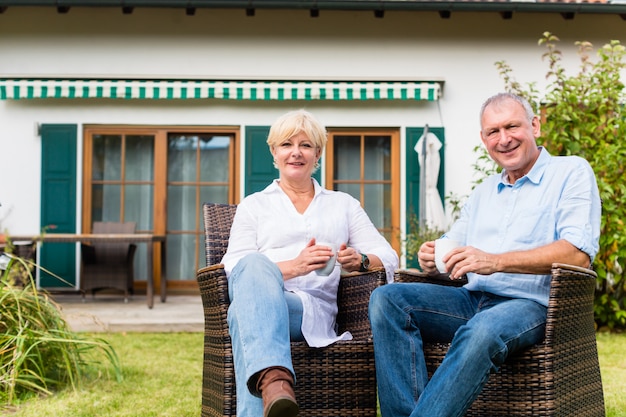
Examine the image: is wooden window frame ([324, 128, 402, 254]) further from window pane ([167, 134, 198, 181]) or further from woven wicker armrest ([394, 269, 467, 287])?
woven wicker armrest ([394, 269, 467, 287])

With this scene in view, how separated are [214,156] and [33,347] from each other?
16.5 ft

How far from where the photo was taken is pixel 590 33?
8258mm

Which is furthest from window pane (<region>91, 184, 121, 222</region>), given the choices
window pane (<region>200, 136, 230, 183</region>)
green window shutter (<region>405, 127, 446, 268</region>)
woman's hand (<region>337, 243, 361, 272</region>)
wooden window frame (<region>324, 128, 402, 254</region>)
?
woman's hand (<region>337, 243, 361, 272</region>)

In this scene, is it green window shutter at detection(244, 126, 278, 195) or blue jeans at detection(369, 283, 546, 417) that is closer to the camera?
blue jeans at detection(369, 283, 546, 417)

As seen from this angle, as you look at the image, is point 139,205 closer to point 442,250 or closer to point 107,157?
point 107,157

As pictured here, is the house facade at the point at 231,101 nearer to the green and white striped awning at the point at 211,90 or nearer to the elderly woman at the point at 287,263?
the green and white striped awning at the point at 211,90

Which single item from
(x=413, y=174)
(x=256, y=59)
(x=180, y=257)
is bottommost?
(x=180, y=257)

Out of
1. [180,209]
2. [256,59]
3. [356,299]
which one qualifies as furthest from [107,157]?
[356,299]

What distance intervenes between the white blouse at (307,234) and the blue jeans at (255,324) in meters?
→ 0.18

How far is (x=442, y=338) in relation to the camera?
2.44 m

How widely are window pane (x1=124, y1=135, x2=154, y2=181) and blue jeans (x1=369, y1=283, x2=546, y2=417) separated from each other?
601 cm

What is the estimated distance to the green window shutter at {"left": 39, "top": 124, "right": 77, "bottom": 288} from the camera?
7.75 metres

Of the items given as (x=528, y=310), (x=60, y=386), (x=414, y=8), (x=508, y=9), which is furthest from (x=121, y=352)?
(x=508, y=9)

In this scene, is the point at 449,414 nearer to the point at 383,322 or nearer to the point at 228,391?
the point at 383,322
